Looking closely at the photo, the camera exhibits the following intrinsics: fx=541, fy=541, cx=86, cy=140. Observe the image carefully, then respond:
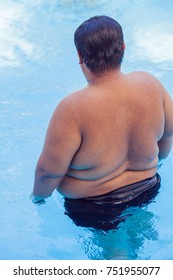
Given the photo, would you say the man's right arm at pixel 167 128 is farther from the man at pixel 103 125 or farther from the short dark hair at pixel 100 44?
the short dark hair at pixel 100 44

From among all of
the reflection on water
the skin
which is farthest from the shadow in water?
the skin

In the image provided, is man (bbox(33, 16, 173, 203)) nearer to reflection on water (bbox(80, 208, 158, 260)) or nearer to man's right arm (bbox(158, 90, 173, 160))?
man's right arm (bbox(158, 90, 173, 160))

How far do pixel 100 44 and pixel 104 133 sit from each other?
1.22 feet

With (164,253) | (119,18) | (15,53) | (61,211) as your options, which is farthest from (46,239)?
(119,18)

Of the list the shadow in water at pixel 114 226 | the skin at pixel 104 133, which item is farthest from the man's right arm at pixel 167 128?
the shadow in water at pixel 114 226

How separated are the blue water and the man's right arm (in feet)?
1.14

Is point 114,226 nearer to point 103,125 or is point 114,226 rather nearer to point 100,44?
point 103,125

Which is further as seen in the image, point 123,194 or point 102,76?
point 123,194

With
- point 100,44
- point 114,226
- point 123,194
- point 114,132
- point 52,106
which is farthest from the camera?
point 52,106

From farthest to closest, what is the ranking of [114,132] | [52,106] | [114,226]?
1. [52,106]
2. [114,226]
3. [114,132]

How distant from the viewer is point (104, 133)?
2.29 m

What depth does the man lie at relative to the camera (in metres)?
2.21

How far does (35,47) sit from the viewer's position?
468cm

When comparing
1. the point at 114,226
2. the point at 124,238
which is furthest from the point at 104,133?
the point at 124,238
